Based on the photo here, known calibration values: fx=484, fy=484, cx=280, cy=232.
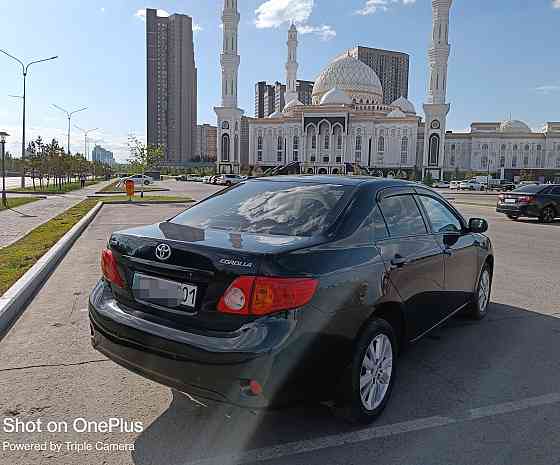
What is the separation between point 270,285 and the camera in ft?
8.80

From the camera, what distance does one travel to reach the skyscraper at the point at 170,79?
121438 mm

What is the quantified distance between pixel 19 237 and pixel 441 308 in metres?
9.99

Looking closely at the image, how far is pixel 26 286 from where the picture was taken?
20.0ft

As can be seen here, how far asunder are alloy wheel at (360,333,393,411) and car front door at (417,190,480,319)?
123 cm

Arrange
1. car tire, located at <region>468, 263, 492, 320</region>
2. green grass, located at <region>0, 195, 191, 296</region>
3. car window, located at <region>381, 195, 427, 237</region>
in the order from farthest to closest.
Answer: green grass, located at <region>0, 195, 191, 296</region>, car tire, located at <region>468, 263, 492, 320</region>, car window, located at <region>381, 195, 427, 237</region>

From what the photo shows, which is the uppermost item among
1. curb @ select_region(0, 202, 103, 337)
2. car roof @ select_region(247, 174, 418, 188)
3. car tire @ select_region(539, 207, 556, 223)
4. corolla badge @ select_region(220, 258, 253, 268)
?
car roof @ select_region(247, 174, 418, 188)

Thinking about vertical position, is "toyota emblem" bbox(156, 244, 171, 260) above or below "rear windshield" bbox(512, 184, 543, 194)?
below

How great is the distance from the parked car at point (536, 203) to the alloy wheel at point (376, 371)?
16.7 metres

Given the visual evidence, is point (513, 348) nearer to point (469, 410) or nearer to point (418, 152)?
point (469, 410)

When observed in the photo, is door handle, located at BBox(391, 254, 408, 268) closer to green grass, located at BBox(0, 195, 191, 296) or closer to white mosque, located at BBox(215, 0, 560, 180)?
green grass, located at BBox(0, 195, 191, 296)

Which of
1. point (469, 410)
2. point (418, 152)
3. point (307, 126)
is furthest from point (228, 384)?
point (418, 152)

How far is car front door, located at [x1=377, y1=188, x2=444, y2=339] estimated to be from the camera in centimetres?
358

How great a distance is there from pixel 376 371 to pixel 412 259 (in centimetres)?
95

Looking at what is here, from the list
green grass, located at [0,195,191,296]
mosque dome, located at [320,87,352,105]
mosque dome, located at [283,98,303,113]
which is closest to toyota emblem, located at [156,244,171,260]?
green grass, located at [0,195,191,296]
